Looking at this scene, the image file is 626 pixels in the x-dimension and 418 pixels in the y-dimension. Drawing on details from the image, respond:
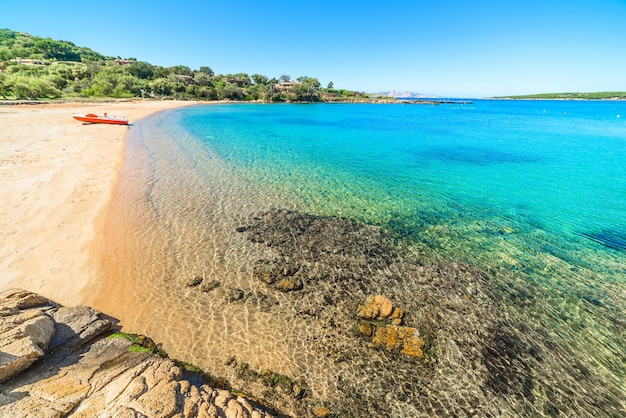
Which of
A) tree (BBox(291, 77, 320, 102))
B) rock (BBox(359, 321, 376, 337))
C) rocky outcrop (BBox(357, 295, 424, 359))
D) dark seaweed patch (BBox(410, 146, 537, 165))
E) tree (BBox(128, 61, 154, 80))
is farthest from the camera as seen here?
tree (BBox(291, 77, 320, 102))

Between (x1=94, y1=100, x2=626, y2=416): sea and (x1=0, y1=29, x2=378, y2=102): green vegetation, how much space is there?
2100 inches

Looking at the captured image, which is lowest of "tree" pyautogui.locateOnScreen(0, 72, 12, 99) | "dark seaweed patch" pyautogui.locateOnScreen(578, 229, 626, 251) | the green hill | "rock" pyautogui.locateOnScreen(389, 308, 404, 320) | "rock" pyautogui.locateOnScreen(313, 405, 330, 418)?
"rock" pyautogui.locateOnScreen(313, 405, 330, 418)

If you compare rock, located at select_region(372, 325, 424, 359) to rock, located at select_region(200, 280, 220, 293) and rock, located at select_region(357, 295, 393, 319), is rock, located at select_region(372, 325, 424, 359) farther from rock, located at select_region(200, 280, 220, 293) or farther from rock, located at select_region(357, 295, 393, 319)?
rock, located at select_region(200, 280, 220, 293)

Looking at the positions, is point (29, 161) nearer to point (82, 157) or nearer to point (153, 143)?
point (82, 157)

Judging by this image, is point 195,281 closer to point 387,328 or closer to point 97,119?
point 387,328

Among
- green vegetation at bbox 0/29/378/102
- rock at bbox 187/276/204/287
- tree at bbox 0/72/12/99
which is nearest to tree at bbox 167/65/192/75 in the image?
green vegetation at bbox 0/29/378/102

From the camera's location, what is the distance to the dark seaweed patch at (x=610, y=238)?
43.2 feet

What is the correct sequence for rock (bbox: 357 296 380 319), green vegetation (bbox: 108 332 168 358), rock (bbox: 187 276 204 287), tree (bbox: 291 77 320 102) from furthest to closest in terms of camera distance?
1. tree (bbox: 291 77 320 102)
2. rock (bbox: 187 276 204 287)
3. rock (bbox: 357 296 380 319)
4. green vegetation (bbox: 108 332 168 358)

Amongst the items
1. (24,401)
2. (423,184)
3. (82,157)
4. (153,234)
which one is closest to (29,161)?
(82,157)

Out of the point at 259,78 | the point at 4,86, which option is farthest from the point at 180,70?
the point at 4,86

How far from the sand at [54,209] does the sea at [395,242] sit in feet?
2.96

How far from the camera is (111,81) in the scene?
8462 centimetres

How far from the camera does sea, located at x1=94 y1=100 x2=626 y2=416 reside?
721cm

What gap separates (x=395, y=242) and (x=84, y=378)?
39.5 ft
